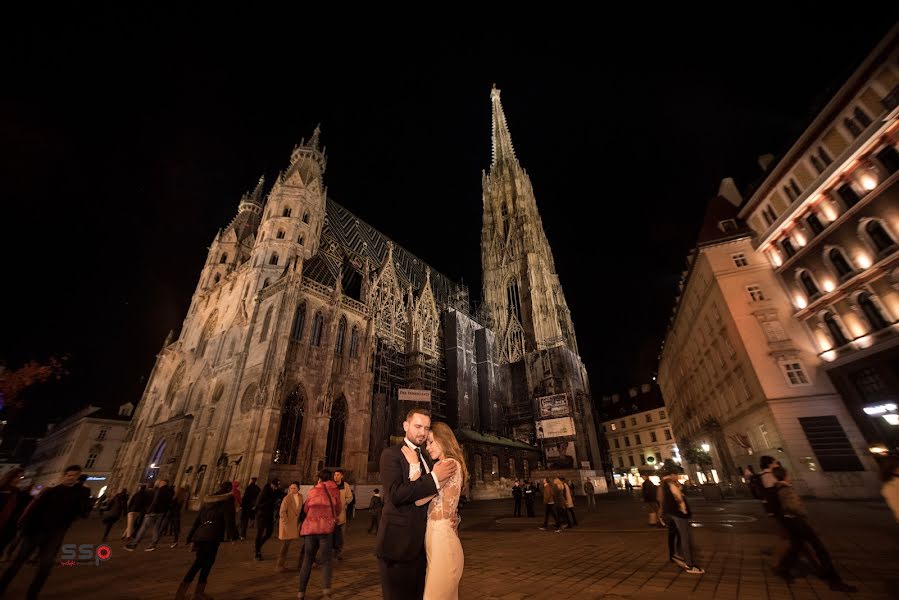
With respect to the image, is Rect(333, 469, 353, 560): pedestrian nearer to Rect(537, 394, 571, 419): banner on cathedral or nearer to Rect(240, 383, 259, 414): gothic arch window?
Rect(240, 383, 259, 414): gothic arch window

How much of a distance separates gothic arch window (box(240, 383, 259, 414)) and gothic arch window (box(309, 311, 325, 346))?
444 centimetres

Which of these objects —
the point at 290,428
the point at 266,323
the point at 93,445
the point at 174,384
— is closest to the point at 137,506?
the point at 290,428

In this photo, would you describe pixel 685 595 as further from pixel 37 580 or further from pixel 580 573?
pixel 37 580

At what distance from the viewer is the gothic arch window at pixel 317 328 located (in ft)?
83.3

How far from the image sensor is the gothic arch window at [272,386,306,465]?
21391mm

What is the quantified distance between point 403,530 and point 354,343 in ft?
88.1

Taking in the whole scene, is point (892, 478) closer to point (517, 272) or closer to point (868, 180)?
point (868, 180)

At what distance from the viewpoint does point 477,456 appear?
29.7 metres

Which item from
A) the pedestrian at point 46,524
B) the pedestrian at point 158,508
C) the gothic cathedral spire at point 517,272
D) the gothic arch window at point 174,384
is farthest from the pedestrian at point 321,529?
the gothic cathedral spire at point 517,272

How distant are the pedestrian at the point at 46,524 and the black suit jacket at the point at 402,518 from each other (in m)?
5.12

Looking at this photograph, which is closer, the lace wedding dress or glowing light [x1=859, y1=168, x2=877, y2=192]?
the lace wedding dress

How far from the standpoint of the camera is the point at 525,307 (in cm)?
4684

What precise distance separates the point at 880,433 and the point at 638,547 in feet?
51.7

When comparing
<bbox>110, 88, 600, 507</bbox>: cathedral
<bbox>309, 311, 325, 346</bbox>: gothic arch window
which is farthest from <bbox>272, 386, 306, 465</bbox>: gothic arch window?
<bbox>309, 311, 325, 346</bbox>: gothic arch window
